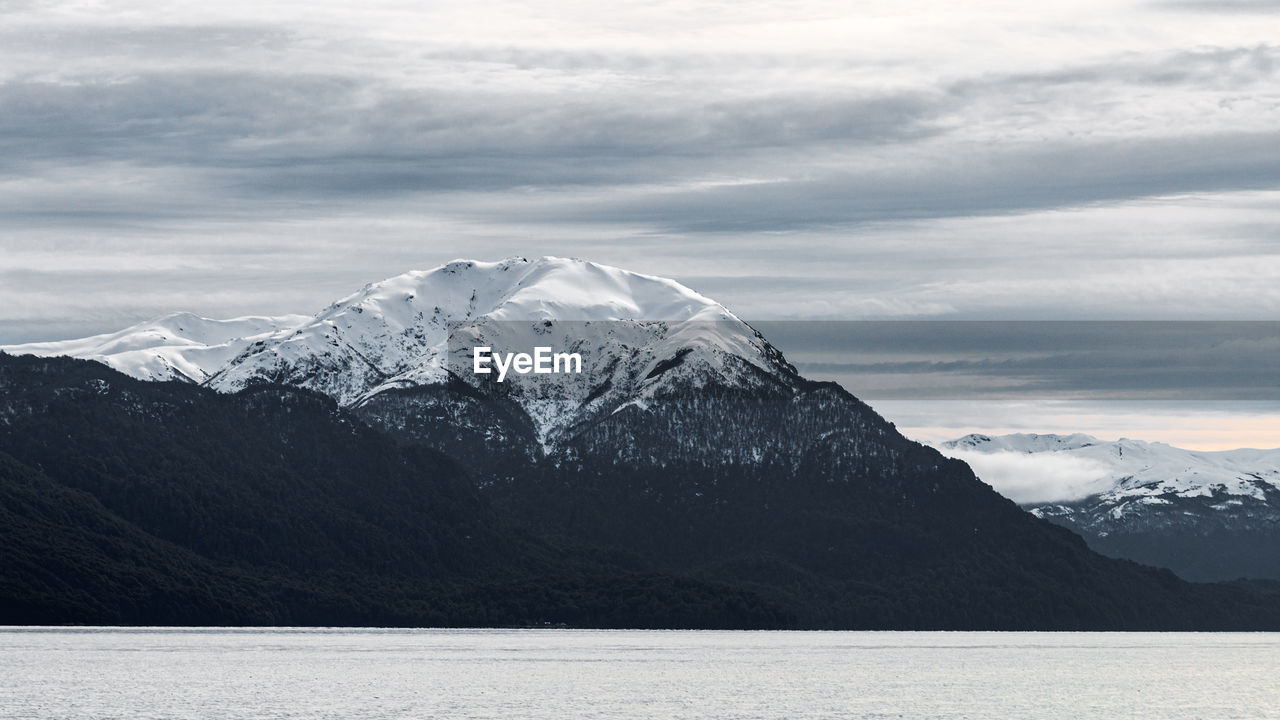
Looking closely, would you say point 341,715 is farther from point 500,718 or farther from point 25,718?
point 25,718

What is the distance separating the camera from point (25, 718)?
626 feet

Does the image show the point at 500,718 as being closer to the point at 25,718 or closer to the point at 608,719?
the point at 608,719

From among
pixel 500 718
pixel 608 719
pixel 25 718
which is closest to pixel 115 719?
pixel 25 718

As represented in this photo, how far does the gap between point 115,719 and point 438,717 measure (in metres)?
36.5

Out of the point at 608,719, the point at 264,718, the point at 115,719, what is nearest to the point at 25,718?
the point at 115,719

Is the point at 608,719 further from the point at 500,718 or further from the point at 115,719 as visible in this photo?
the point at 115,719

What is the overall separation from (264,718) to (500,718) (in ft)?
90.1

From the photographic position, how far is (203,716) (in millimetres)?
198125

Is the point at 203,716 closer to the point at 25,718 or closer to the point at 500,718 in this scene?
the point at 25,718

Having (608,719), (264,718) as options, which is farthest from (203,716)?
(608,719)

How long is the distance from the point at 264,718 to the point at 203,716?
7.89 m

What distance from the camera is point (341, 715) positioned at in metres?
200

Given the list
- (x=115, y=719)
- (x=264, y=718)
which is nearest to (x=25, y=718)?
(x=115, y=719)

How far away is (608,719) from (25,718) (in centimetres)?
6663
